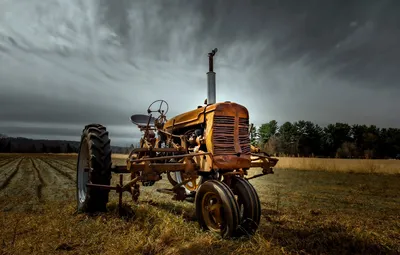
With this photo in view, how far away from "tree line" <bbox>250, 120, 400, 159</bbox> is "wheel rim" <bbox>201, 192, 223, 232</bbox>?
51.6 meters

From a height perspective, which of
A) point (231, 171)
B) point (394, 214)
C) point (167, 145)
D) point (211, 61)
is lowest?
point (394, 214)

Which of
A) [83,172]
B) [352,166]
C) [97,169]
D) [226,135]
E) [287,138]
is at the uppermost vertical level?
[287,138]

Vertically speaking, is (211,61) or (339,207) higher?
(211,61)

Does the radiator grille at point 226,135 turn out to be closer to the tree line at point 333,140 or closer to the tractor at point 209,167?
the tractor at point 209,167

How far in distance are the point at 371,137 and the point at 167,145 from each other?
64463 millimetres

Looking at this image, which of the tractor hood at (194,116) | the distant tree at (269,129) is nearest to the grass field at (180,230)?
the tractor hood at (194,116)

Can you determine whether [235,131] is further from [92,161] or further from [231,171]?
[92,161]

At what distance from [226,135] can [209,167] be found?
0.58 m

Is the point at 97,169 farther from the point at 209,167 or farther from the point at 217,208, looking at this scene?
the point at 217,208

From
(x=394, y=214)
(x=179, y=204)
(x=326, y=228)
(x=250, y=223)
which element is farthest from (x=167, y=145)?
(x=394, y=214)

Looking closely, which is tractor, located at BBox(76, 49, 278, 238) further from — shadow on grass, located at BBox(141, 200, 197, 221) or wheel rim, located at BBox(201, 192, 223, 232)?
shadow on grass, located at BBox(141, 200, 197, 221)

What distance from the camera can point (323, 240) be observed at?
3.44m

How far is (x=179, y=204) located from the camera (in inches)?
233

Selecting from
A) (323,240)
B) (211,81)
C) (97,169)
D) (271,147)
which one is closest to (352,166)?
(211,81)
